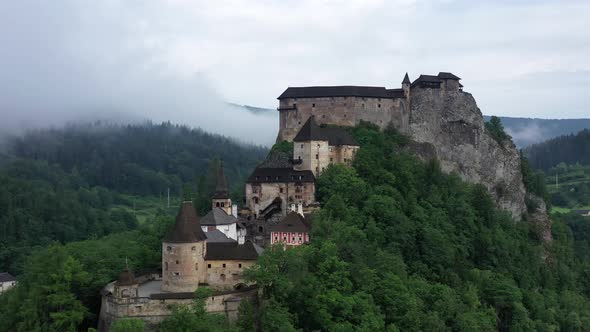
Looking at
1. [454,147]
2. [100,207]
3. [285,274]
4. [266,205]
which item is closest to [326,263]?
[285,274]

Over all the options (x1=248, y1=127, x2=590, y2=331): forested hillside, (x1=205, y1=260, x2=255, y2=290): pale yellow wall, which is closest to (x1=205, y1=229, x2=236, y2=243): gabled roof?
(x1=205, y1=260, x2=255, y2=290): pale yellow wall

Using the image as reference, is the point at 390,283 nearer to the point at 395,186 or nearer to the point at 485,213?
the point at 395,186

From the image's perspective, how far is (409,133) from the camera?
94.6 metres

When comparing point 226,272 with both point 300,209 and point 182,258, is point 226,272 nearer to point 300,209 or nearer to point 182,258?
point 182,258

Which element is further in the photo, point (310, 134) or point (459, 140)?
point (459, 140)

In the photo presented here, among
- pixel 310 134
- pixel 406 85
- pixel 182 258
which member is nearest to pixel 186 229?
pixel 182 258

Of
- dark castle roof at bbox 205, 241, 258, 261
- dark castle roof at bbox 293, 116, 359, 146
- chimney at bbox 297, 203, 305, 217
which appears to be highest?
dark castle roof at bbox 293, 116, 359, 146

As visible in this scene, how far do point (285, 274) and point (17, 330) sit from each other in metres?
20.2

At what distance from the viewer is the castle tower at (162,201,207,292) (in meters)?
56.6

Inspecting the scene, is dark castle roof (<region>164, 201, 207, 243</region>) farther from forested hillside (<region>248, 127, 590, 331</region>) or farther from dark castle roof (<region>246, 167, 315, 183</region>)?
dark castle roof (<region>246, 167, 315, 183</region>)

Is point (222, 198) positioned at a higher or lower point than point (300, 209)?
higher

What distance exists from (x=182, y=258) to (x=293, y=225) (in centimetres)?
1296

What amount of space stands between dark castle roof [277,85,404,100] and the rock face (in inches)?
167

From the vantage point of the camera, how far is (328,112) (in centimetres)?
9262
